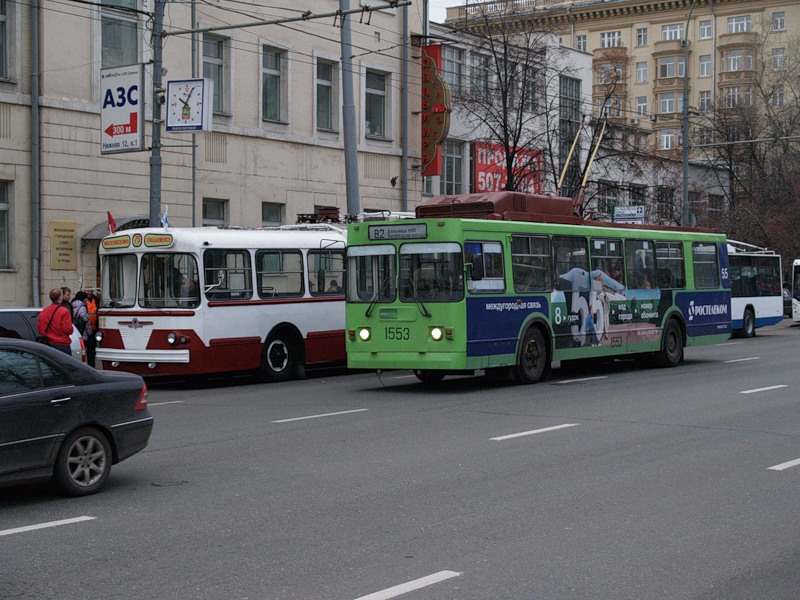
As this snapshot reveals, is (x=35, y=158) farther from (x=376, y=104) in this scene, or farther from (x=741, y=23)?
(x=741, y=23)

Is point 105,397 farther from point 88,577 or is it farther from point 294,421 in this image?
point 294,421

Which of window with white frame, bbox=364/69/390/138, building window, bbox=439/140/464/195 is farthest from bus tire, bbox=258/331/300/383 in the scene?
building window, bbox=439/140/464/195

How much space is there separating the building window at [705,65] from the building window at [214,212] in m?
60.7

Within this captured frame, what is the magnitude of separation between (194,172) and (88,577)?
23.1m

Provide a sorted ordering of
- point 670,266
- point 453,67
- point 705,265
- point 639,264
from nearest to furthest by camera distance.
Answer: point 639,264 → point 670,266 → point 705,265 → point 453,67

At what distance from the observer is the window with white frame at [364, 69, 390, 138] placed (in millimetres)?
34906

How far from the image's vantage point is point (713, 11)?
81438 mm

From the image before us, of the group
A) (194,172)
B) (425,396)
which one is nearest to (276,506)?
(425,396)

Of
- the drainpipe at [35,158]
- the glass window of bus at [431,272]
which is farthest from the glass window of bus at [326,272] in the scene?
the drainpipe at [35,158]

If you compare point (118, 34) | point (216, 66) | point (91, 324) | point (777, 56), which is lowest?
point (91, 324)

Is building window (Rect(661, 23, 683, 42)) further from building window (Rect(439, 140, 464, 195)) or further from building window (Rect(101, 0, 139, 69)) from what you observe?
building window (Rect(101, 0, 139, 69))

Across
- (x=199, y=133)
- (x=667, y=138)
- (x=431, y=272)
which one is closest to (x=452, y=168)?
(x=199, y=133)

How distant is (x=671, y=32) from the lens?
271ft

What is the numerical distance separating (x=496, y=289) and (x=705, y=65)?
70643 mm
